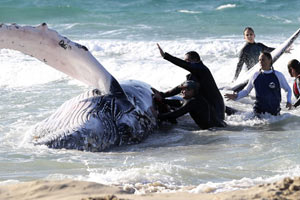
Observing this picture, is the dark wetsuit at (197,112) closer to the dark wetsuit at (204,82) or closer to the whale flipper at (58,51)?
the dark wetsuit at (204,82)

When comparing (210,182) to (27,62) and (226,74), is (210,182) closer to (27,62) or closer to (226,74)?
(226,74)

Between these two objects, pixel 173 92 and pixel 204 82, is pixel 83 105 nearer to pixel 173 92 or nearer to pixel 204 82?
pixel 173 92

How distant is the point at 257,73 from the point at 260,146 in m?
1.75

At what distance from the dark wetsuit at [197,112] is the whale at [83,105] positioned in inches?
15.8

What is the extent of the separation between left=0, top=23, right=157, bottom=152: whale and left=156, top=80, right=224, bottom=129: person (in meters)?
0.41

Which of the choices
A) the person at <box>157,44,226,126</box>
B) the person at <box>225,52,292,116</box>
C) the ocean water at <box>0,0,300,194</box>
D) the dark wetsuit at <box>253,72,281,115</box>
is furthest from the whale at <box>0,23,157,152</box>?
the dark wetsuit at <box>253,72,281,115</box>

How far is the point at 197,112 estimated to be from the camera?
29.0ft

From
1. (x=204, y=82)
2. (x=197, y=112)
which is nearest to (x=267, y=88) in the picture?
(x=204, y=82)

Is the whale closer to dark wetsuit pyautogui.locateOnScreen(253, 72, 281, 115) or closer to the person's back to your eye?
the person's back

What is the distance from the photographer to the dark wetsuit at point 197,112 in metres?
8.73

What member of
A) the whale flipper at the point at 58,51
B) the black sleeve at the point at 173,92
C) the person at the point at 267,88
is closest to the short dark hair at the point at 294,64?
the person at the point at 267,88

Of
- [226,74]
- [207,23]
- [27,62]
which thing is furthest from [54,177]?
[207,23]

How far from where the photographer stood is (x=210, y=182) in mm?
→ 6027

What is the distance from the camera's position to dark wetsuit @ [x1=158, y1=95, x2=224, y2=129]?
873 cm
